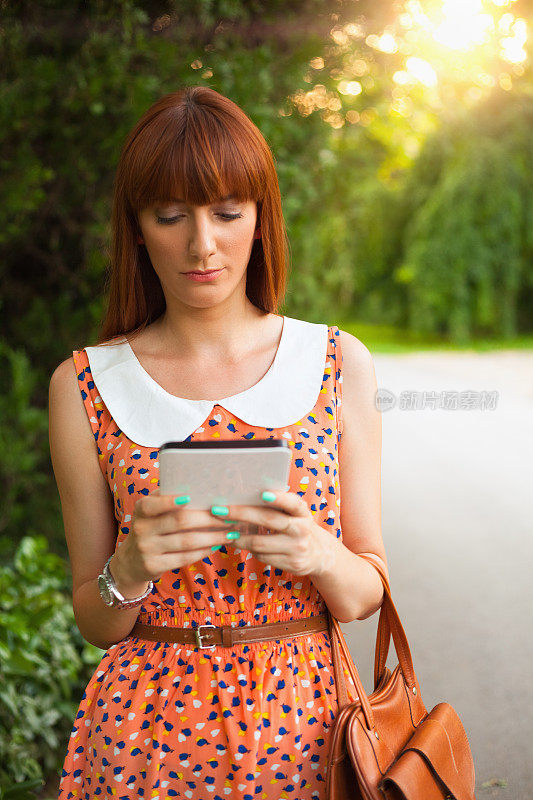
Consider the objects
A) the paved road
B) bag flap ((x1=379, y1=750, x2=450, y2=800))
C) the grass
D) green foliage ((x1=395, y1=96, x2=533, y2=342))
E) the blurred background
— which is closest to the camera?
bag flap ((x1=379, y1=750, x2=450, y2=800))

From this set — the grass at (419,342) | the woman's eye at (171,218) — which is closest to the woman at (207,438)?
the woman's eye at (171,218)

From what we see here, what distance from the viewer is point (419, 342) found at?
36.8 ft

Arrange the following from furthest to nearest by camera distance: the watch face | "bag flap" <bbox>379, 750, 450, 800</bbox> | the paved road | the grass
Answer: the grass < the paved road < the watch face < "bag flap" <bbox>379, 750, 450, 800</bbox>

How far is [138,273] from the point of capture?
152 centimetres

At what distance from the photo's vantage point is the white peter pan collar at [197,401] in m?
1.34

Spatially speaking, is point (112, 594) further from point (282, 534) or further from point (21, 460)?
point (21, 460)

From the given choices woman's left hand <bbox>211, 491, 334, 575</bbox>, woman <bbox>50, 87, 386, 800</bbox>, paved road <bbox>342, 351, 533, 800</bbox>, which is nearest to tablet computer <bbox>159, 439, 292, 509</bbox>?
woman's left hand <bbox>211, 491, 334, 575</bbox>

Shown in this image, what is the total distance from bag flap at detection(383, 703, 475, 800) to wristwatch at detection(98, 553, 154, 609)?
43 cm

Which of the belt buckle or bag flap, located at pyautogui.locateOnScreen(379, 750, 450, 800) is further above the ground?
the belt buckle

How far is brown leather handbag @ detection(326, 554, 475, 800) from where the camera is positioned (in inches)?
44.4

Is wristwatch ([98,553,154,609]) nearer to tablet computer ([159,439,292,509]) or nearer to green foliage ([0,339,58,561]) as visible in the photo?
tablet computer ([159,439,292,509])

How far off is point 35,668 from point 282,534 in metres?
1.72

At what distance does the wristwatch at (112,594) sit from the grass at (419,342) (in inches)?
356

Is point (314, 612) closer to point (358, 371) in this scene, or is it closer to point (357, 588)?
point (357, 588)
